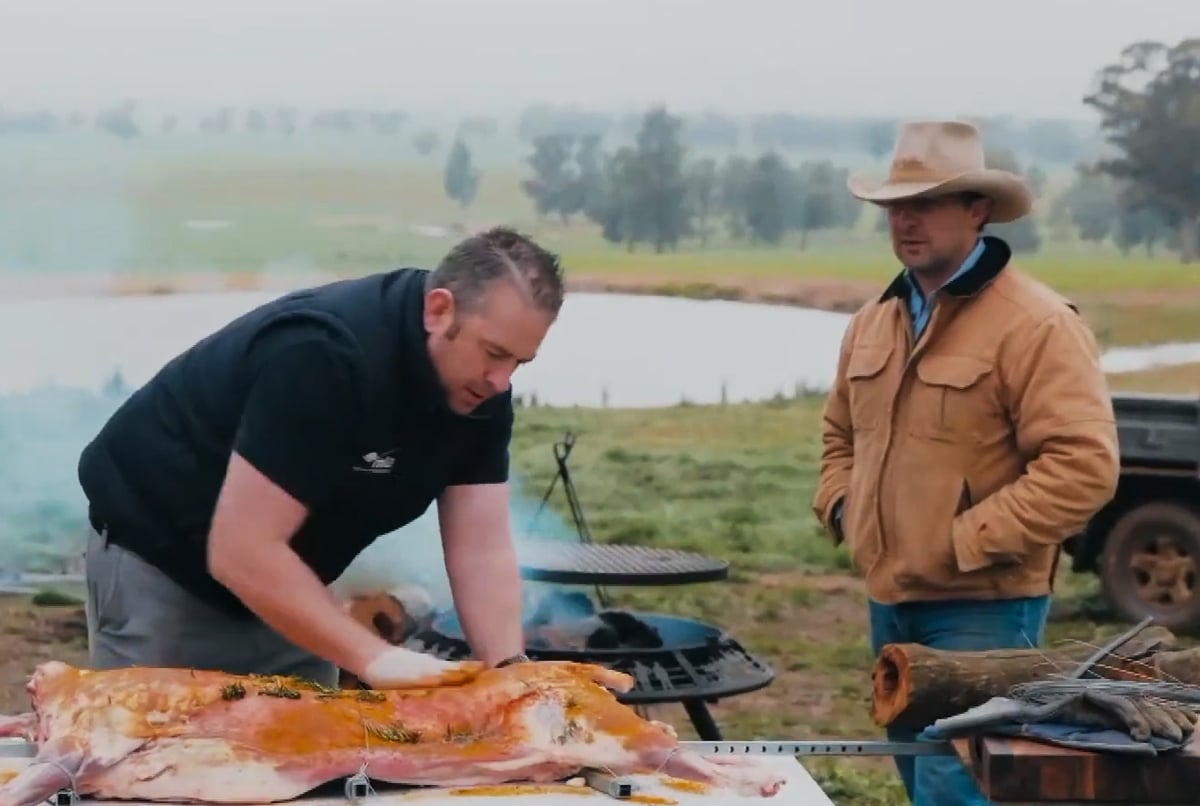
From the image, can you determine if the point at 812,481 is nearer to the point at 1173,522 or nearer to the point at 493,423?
the point at 1173,522

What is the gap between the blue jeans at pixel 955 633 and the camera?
13.2 feet

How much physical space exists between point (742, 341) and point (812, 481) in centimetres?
65

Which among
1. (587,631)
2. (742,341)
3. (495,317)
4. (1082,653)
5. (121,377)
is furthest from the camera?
(742,341)

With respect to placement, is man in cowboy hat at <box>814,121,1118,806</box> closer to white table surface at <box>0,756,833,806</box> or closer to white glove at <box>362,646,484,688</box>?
white table surface at <box>0,756,833,806</box>

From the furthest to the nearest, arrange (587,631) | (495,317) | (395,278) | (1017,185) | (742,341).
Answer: (742,341), (587,631), (1017,185), (395,278), (495,317)

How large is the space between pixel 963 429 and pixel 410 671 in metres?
1.66

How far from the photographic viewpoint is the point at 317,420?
297 centimetres

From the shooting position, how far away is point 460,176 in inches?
266

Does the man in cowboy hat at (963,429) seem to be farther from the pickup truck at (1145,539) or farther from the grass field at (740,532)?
the pickup truck at (1145,539)

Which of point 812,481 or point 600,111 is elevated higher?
point 600,111

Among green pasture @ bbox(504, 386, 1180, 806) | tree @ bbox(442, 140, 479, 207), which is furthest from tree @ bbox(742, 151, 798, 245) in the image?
tree @ bbox(442, 140, 479, 207)

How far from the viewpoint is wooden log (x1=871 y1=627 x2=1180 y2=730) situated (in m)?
3.30

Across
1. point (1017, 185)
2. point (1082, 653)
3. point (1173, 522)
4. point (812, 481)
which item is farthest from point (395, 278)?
point (1173, 522)

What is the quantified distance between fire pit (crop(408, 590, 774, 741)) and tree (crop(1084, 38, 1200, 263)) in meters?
3.11
